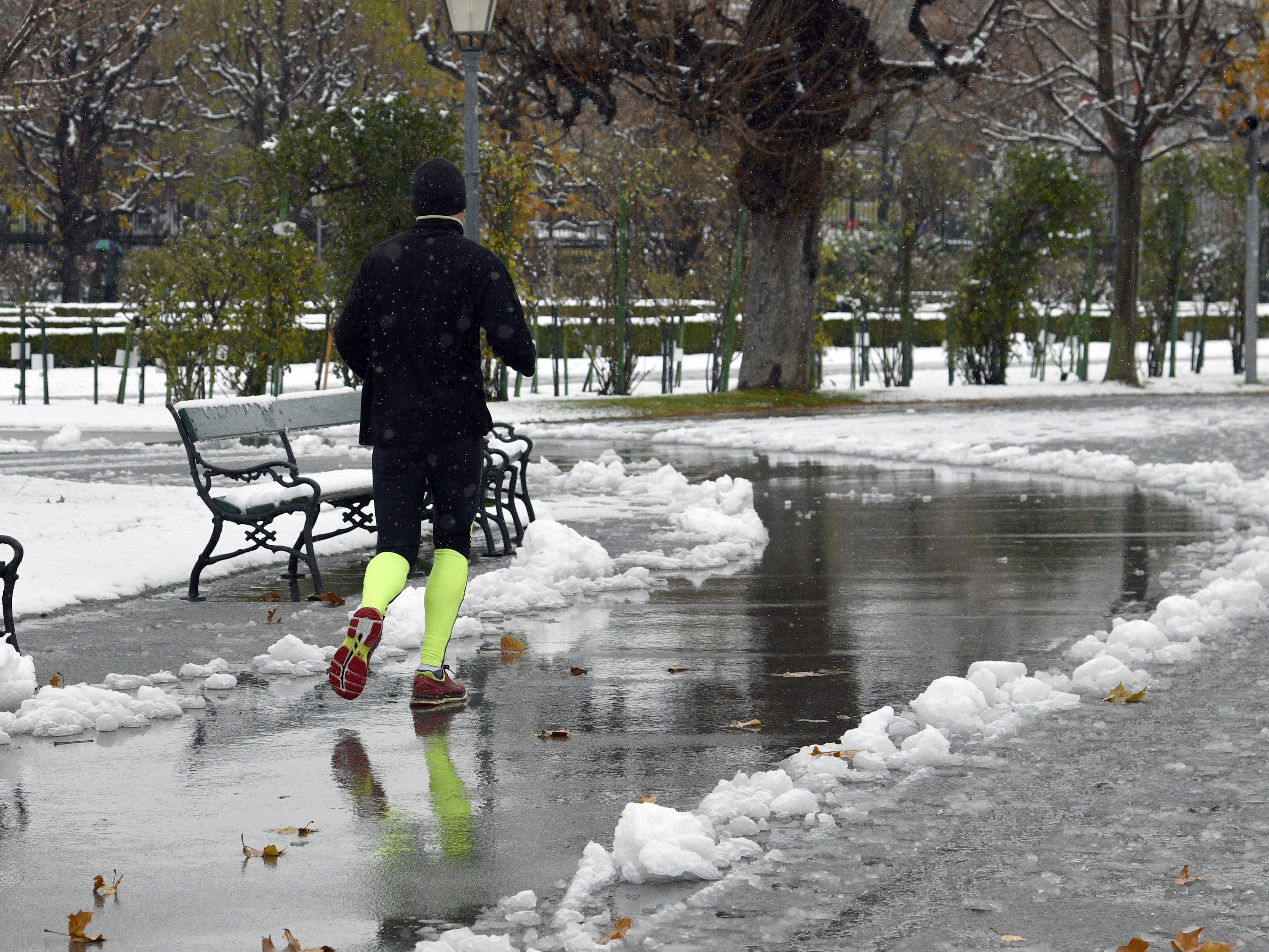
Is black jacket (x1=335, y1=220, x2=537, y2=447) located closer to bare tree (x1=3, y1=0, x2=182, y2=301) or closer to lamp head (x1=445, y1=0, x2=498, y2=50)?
lamp head (x1=445, y1=0, x2=498, y2=50)

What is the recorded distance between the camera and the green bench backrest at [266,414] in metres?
9.81

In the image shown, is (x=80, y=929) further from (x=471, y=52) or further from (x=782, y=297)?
(x=782, y=297)

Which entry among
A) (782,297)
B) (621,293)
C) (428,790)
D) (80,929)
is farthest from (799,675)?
(621,293)

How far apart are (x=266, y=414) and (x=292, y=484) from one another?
1.17 meters

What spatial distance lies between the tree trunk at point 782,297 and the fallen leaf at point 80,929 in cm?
2354

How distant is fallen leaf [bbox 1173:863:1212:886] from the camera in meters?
4.46

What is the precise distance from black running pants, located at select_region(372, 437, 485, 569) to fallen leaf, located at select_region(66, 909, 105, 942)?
7.97 feet

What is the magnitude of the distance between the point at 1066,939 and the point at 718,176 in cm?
2948

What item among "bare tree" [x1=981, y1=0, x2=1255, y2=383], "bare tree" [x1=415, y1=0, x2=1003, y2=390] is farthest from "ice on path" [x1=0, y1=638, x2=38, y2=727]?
"bare tree" [x1=981, y1=0, x2=1255, y2=383]

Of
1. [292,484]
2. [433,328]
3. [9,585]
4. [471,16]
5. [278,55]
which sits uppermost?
[278,55]

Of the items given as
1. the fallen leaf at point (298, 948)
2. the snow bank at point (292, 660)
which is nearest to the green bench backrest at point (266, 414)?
the snow bank at point (292, 660)

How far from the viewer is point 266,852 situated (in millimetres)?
4660

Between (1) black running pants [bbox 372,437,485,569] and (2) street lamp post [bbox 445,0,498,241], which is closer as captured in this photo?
(1) black running pants [bbox 372,437,485,569]

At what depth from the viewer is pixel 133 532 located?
11305 mm
